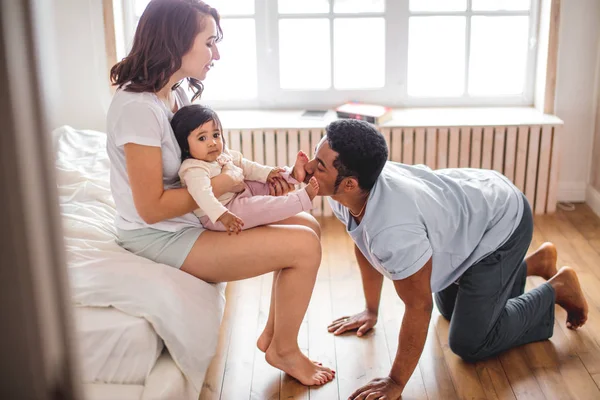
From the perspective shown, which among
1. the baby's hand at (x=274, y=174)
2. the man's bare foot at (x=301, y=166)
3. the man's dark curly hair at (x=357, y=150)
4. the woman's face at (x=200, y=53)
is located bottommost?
the baby's hand at (x=274, y=174)

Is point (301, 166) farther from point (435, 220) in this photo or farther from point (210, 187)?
point (435, 220)

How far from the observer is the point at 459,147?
133 inches

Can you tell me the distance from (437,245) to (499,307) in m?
0.34

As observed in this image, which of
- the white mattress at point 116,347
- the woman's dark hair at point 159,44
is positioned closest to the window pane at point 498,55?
the woman's dark hair at point 159,44

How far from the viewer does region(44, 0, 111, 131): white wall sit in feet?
10.7

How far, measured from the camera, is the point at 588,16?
3357 mm

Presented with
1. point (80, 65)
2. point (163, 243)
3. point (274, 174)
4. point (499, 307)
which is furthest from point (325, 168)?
point (80, 65)

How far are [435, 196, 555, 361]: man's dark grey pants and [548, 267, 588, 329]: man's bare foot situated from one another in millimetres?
60

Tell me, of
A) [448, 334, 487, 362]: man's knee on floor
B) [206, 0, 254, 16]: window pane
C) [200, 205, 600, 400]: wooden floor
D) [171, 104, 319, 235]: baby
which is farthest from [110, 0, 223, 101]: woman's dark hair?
[206, 0, 254, 16]: window pane

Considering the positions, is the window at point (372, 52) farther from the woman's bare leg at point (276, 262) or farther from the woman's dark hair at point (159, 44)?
the woman's bare leg at point (276, 262)

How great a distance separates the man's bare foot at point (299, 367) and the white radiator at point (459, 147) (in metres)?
1.45

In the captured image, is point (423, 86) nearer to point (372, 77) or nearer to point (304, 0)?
point (372, 77)

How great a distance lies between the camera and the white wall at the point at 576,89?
336cm

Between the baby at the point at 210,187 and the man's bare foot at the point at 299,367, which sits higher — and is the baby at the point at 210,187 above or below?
above
